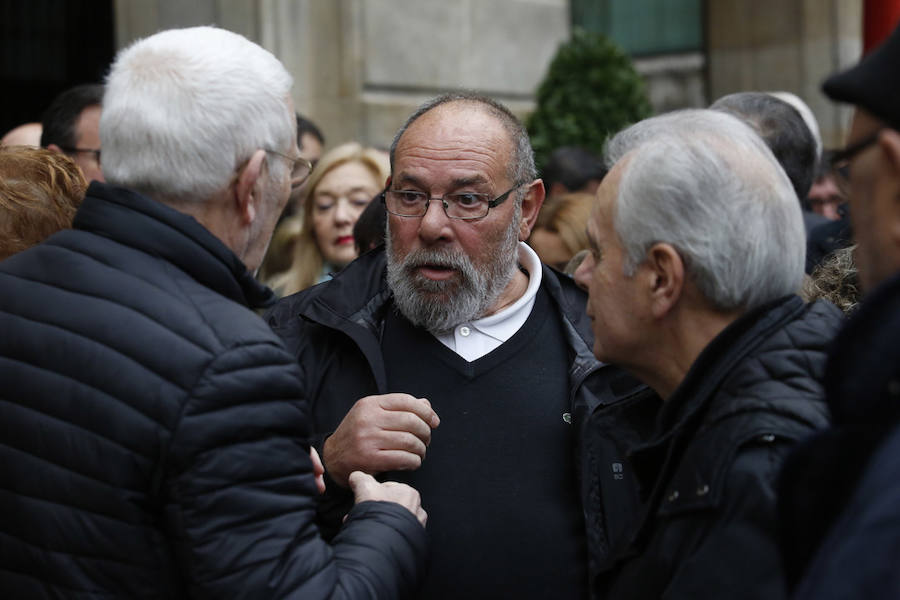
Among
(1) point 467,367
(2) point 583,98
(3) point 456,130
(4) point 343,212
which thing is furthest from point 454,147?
(2) point 583,98

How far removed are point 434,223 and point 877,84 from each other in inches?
71.5

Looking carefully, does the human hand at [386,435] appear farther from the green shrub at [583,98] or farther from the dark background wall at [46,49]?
the dark background wall at [46,49]

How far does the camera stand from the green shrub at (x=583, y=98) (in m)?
8.34

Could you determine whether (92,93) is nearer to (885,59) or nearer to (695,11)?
(885,59)

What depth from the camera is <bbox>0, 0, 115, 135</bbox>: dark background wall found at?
25.9 feet

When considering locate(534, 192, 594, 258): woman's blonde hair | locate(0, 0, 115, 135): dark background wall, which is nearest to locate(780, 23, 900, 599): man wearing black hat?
locate(534, 192, 594, 258): woman's blonde hair

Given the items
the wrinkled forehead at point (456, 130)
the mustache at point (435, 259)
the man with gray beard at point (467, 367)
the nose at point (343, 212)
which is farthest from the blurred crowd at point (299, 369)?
the nose at point (343, 212)

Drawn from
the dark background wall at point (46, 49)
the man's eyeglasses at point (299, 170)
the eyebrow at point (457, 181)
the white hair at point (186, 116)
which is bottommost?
the eyebrow at point (457, 181)

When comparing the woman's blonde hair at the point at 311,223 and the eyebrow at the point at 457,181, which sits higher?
the eyebrow at the point at 457,181

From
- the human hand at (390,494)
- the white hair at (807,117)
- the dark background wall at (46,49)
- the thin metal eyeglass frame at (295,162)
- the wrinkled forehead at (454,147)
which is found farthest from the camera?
the dark background wall at (46,49)

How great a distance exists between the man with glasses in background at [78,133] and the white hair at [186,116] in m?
2.60

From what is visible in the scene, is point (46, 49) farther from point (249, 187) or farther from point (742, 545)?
point (742, 545)

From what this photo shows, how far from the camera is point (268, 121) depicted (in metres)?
2.12

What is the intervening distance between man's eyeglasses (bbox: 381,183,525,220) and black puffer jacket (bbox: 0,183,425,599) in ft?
3.98
